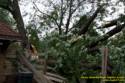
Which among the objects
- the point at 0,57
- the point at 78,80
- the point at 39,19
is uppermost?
the point at 39,19

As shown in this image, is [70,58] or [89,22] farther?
[89,22]

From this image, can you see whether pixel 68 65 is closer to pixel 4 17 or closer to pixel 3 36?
pixel 3 36

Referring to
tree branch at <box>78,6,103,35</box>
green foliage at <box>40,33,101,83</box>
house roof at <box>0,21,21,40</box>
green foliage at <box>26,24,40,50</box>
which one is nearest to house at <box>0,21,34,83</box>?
house roof at <box>0,21,21,40</box>

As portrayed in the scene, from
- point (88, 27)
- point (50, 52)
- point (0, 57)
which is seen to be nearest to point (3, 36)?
point (0, 57)

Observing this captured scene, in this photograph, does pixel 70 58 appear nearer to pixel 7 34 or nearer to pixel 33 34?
pixel 7 34

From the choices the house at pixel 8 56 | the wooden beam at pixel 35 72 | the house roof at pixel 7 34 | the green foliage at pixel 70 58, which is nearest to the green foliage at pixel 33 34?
the wooden beam at pixel 35 72

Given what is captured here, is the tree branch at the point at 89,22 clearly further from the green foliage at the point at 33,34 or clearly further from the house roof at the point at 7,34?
the house roof at the point at 7,34

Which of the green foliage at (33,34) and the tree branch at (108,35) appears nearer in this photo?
the tree branch at (108,35)

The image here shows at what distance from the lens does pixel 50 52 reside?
1209cm

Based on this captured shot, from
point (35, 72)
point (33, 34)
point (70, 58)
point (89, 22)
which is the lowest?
point (35, 72)

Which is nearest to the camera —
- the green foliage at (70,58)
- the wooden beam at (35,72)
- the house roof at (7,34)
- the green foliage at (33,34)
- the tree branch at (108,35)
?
the house roof at (7,34)

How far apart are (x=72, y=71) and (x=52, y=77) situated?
3.13ft

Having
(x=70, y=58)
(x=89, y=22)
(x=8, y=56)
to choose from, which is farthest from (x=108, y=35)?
(x=8, y=56)

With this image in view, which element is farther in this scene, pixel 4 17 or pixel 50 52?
pixel 4 17
